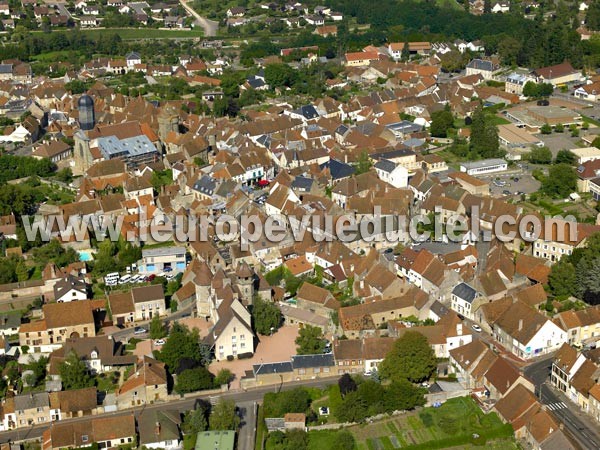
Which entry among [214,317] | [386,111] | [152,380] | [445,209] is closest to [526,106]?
[386,111]

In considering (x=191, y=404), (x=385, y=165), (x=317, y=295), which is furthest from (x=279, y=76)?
(x=191, y=404)

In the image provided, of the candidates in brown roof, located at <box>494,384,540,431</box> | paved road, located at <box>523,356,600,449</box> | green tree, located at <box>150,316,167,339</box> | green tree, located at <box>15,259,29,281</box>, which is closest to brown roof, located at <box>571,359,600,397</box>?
paved road, located at <box>523,356,600,449</box>

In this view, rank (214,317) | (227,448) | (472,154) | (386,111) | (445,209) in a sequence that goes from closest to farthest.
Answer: (227,448) → (214,317) → (445,209) → (472,154) → (386,111)

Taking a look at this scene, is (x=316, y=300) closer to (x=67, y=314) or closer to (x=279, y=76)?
(x=67, y=314)

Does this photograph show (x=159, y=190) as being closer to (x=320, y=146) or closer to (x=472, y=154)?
(x=320, y=146)

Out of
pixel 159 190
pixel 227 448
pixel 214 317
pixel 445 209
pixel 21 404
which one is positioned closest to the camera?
pixel 227 448

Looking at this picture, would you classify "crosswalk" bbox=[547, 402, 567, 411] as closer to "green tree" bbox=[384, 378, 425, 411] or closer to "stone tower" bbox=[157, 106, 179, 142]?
"green tree" bbox=[384, 378, 425, 411]
